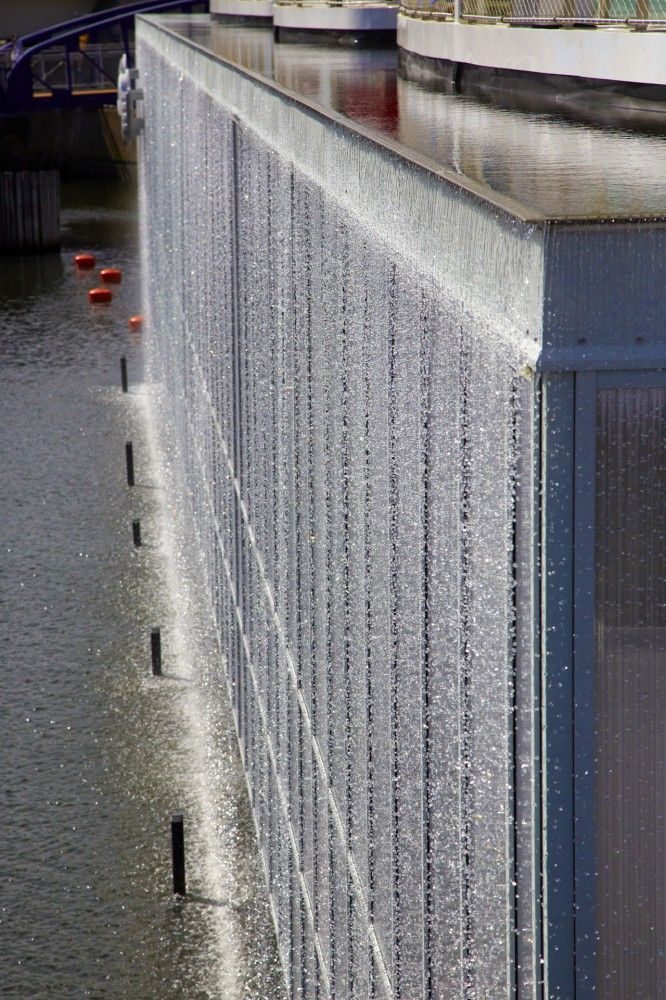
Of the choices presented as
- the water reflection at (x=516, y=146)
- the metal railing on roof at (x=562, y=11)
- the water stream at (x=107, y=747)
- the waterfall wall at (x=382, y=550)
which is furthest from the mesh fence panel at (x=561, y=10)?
the water stream at (x=107, y=747)

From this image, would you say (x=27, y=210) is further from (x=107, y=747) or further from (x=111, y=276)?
(x=107, y=747)

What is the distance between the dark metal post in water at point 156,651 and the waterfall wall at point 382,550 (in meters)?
3.23

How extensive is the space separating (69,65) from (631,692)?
56.5 meters

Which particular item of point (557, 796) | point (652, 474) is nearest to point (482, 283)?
point (652, 474)

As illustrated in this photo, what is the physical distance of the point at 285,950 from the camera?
10.8m

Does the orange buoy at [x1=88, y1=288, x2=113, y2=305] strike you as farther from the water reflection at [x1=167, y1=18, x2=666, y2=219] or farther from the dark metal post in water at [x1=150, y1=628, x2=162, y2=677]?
the water reflection at [x1=167, y1=18, x2=666, y2=219]

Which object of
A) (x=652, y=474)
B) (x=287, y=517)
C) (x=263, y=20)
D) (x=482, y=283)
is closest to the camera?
(x=652, y=474)

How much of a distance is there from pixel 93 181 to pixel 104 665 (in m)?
46.1

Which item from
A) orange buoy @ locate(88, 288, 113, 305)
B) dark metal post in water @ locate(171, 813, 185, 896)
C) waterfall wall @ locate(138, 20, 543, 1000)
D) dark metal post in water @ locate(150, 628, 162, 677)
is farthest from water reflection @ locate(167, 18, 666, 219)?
orange buoy @ locate(88, 288, 113, 305)

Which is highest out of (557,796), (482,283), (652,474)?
(482,283)

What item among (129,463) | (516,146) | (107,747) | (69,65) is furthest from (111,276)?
(516,146)

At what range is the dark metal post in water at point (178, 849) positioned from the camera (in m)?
12.1

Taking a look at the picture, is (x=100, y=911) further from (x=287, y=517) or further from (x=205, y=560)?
(x=205, y=560)

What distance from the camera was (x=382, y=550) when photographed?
6.11m
